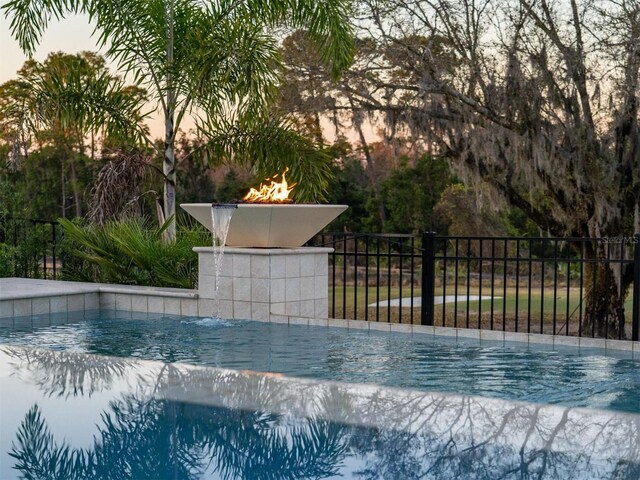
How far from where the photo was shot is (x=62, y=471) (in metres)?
3.30

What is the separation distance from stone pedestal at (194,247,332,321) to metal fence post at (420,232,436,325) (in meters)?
0.89

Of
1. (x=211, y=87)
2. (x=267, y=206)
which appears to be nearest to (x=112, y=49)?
(x=211, y=87)

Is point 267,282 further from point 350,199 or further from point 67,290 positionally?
point 350,199

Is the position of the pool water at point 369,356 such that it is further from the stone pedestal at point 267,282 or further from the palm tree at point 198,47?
the palm tree at point 198,47

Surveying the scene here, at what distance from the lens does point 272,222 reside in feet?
26.4

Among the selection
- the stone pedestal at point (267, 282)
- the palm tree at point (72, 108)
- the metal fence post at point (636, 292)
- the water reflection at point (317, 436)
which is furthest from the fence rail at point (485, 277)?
the water reflection at point (317, 436)

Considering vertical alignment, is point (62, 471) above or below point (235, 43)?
below

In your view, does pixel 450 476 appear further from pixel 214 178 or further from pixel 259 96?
pixel 214 178

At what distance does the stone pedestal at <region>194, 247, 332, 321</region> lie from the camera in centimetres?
809

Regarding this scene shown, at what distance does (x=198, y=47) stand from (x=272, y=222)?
4160mm

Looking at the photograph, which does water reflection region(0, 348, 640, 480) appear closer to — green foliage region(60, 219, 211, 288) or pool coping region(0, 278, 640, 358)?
pool coping region(0, 278, 640, 358)

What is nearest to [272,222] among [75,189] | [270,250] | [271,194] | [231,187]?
[270,250]

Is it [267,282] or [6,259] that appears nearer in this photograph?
[267,282]

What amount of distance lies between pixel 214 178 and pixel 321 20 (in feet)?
63.7
